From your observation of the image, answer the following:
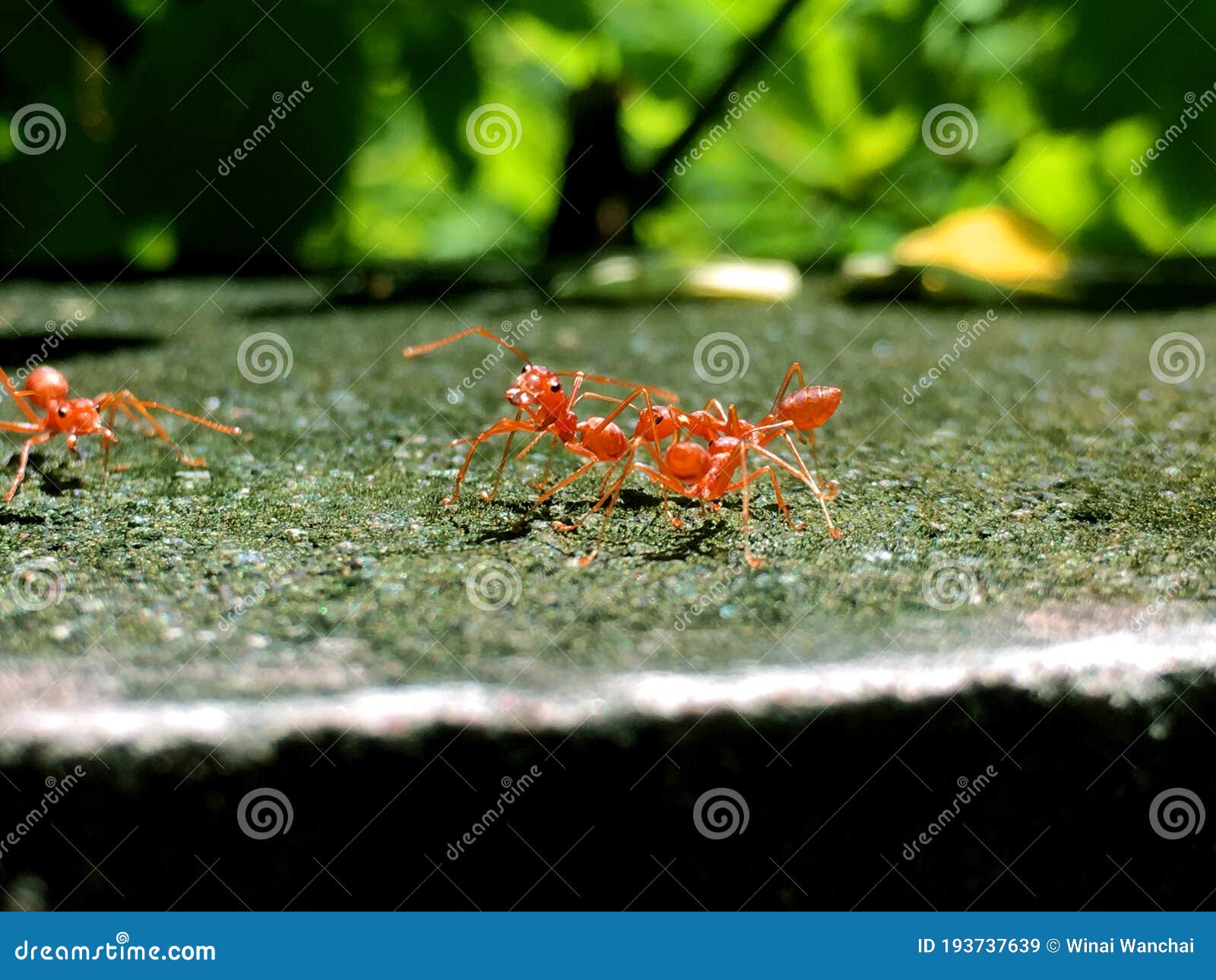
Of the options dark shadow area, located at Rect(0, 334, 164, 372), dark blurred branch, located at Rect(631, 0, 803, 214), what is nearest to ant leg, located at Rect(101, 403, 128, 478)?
dark shadow area, located at Rect(0, 334, 164, 372)

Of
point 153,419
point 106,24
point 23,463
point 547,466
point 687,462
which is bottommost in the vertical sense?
point 23,463

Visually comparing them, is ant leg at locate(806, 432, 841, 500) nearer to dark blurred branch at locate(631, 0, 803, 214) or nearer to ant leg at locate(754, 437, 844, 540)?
Answer: ant leg at locate(754, 437, 844, 540)

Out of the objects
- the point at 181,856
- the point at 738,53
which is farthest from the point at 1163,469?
the point at 738,53

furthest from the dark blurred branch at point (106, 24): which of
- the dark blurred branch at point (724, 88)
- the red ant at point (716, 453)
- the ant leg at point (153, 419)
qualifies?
the red ant at point (716, 453)

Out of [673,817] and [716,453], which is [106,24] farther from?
[673,817]

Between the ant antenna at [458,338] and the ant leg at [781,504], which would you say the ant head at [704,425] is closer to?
the ant leg at [781,504]

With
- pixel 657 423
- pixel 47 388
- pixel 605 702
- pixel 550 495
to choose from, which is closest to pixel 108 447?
pixel 47 388

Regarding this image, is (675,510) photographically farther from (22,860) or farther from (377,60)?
(377,60)
